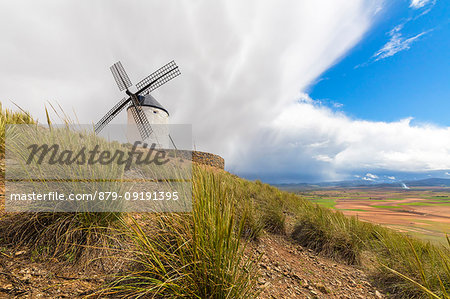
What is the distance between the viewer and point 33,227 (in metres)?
2.44

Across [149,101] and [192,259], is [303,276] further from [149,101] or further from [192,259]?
[149,101]

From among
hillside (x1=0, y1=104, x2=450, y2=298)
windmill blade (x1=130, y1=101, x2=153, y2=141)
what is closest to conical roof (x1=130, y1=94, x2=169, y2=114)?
windmill blade (x1=130, y1=101, x2=153, y2=141)

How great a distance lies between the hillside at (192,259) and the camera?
68.7 inches

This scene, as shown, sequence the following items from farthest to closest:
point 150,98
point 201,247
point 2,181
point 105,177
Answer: point 150,98 → point 2,181 → point 105,177 → point 201,247

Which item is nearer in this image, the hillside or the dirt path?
the hillside

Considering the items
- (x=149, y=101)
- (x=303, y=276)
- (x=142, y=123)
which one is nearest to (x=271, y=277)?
(x=303, y=276)

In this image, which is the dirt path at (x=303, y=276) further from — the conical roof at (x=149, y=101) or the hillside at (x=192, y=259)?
the conical roof at (x=149, y=101)

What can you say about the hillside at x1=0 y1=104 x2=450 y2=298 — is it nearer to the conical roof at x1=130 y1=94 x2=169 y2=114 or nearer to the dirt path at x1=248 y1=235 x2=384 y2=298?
the dirt path at x1=248 y1=235 x2=384 y2=298

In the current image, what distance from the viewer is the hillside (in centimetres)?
175

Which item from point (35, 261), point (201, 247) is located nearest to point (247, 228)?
point (201, 247)

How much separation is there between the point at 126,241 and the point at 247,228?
2312 millimetres

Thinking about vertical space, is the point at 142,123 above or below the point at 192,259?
above

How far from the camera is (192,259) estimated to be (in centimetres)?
183

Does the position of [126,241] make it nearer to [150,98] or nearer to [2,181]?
[2,181]
